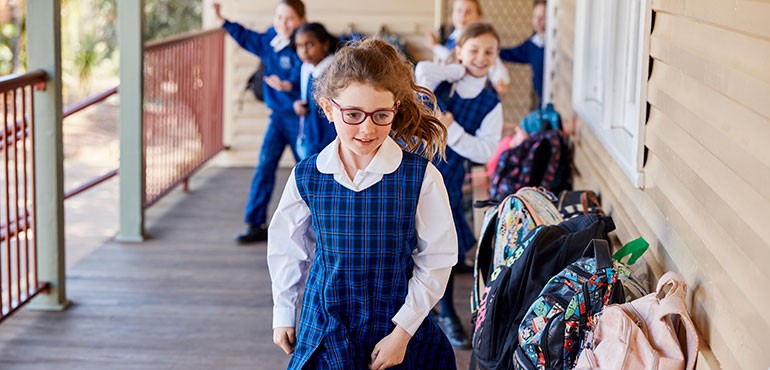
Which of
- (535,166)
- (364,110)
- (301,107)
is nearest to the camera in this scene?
(364,110)

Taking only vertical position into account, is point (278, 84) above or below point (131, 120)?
above

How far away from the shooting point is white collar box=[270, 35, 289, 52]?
6.10 metres

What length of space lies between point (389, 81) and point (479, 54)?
196 centimetres

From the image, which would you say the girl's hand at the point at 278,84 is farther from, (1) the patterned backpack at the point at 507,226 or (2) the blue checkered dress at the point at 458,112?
(1) the patterned backpack at the point at 507,226

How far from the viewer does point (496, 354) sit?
10.4 feet

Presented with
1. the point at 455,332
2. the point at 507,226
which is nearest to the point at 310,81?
the point at 455,332

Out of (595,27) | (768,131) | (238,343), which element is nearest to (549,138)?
(595,27)

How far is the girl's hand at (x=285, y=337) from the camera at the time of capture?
2.63 meters

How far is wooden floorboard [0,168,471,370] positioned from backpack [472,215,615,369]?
3.55ft

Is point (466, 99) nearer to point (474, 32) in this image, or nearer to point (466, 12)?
point (474, 32)

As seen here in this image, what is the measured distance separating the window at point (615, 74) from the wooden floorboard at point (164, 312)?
107cm

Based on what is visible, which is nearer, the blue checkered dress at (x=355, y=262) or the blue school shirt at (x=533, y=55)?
the blue checkered dress at (x=355, y=262)

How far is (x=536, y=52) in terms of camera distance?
7500 mm

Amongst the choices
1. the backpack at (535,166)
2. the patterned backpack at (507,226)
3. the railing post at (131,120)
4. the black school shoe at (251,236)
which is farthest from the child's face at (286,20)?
the patterned backpack at (507,226)
